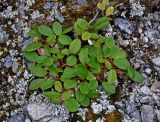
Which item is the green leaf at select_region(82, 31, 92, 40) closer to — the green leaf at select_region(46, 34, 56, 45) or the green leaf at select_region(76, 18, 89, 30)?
the green leaf at select_region(76, 18, 89, 30)

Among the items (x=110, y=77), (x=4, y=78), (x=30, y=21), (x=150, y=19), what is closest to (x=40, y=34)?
(x=30, y=21)

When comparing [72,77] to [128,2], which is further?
[128,2]

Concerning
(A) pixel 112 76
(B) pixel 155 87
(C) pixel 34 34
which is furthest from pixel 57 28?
(B) pixel 155 87

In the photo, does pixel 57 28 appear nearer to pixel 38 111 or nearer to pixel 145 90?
pixel 38 111

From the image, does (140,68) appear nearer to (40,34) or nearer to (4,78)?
A: (40,34)

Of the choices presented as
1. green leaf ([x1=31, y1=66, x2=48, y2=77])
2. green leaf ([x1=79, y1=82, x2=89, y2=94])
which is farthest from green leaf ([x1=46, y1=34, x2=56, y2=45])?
green leaf ([x1=79, y1=82, x2=89, y2=94])

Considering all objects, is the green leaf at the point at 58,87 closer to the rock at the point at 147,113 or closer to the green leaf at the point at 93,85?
the green leaf at the point at 93,85

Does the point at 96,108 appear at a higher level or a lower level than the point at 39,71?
lower
